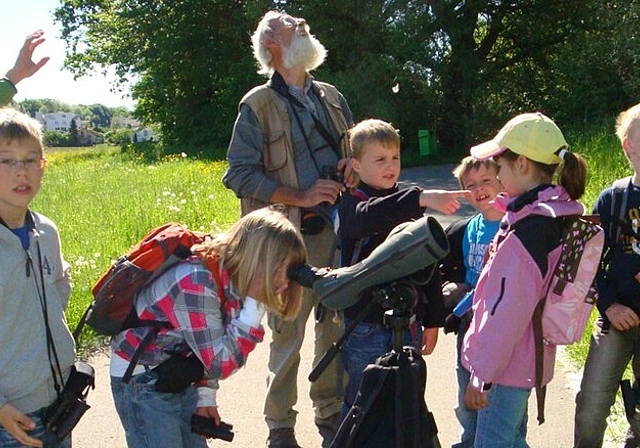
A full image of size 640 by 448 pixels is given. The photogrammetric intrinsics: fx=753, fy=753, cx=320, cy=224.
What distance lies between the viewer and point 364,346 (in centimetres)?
320

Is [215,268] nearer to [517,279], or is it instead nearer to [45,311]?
[45,311]

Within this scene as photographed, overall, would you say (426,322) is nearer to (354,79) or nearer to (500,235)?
(500,235)

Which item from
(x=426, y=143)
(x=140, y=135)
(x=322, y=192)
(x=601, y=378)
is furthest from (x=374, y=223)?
(x=140, y=135)

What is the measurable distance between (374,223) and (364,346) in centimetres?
54

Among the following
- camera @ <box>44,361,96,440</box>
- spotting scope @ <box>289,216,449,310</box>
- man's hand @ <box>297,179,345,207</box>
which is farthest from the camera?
man's hand @ <box>297,179,345,207</box>

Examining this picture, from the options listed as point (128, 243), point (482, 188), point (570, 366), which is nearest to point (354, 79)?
point (128, 243)

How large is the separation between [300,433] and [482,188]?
1.69 m

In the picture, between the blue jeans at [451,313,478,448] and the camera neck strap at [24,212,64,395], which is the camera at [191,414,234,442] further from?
the blue jeans at [451,313,478,448]

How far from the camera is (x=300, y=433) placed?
13.2 ft

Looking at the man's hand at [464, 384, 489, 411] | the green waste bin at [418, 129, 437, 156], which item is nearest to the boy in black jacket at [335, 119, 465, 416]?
the man's hand at [464, 384, 489, 411]

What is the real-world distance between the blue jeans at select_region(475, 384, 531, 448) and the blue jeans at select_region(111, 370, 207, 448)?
1.15 metres

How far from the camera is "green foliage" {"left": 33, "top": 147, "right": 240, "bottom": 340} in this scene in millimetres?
6688

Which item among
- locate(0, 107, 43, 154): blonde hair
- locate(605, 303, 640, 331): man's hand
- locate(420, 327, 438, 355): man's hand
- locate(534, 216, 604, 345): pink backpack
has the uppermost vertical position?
locate(0, 107, 43, 154): blonde hair

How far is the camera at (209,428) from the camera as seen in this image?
9.04 ft
